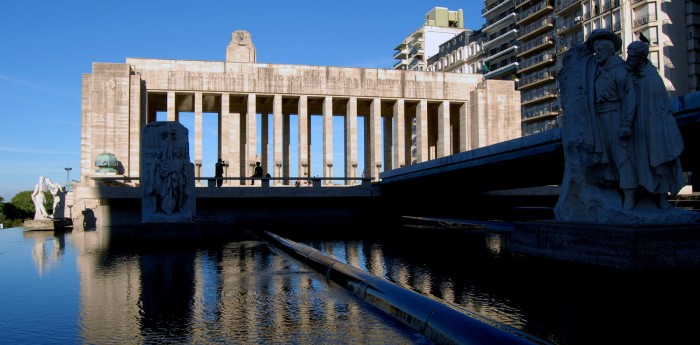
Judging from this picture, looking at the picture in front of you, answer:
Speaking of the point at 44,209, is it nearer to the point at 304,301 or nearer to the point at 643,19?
the point at 304,301

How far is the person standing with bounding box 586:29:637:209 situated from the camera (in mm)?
6633

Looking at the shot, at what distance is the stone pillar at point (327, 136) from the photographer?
3772 centimetres

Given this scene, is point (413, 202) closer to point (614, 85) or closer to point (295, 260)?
point (295, 260)

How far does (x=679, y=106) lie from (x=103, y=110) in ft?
103

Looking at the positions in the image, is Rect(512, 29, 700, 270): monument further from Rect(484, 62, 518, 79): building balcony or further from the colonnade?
Rect(484, 62, 518, 79): building balcony

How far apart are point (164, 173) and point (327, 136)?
25.0m

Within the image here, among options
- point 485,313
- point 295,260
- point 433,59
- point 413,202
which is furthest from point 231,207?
point 433,59

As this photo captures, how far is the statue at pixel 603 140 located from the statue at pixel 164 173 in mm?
9036

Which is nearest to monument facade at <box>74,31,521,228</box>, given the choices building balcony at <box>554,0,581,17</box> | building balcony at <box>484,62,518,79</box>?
building balcony at <box>554,0,581,17</box>

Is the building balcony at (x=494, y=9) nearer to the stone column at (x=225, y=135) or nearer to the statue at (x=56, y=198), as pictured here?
the stone column at (x=225, y=135)

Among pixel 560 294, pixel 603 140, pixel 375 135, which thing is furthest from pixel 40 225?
pixel 560 294

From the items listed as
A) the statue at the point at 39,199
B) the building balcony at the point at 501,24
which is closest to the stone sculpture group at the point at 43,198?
the statue at the point at 39,199

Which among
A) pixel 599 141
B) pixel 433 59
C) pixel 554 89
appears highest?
pixel 433 59

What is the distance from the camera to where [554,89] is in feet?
176
